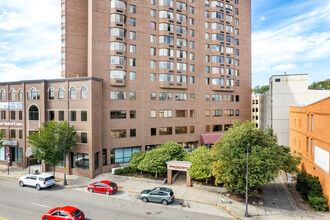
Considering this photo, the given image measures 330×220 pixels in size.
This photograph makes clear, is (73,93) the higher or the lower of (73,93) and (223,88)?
the lower

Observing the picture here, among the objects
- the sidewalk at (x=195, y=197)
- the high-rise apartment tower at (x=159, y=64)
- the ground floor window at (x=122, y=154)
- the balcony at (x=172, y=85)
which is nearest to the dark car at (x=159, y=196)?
the sidewalk at (x=195, y=197)

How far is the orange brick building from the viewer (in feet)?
68.8

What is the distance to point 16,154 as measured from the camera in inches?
1449

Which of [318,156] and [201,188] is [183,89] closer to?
[201,188]

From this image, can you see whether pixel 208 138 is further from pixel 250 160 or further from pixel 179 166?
pixel 250 160

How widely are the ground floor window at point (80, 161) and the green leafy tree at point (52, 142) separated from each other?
7.11ft

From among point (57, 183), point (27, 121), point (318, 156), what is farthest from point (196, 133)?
point (27, 121)

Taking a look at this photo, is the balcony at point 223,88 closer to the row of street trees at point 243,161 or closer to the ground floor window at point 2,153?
the row of street trees at point 243,161

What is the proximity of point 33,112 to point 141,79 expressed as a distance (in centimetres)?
2024

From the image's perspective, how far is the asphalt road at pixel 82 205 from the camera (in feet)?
64.4

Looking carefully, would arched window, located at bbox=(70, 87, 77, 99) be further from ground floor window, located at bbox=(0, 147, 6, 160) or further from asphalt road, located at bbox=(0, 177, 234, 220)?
ground floor window, located at bbox=(0, 147, 6, 160)

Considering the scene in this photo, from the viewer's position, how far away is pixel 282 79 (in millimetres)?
42594

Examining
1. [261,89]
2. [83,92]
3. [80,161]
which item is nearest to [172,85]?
[83,92]

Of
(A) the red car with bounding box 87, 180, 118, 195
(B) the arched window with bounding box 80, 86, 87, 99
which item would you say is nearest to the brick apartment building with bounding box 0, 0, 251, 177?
(B) the arched window with bounding box 80, 86, 87, 99
